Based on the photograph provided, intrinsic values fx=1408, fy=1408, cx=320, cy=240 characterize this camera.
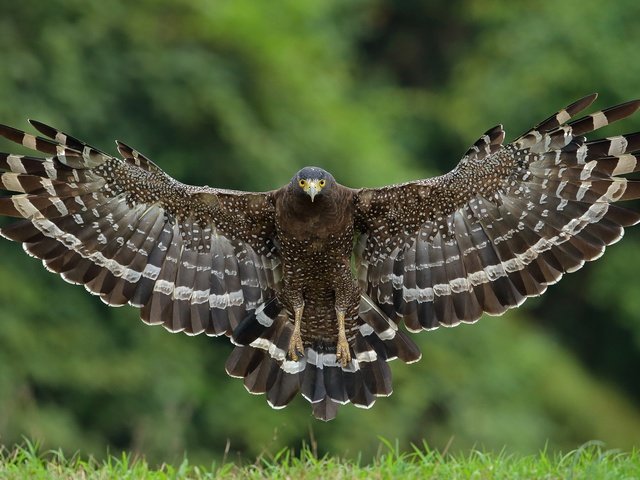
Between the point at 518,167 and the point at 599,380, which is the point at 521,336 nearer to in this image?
the point at 599,380

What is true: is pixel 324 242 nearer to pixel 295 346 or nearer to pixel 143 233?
pixel 295 346

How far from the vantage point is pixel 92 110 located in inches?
765

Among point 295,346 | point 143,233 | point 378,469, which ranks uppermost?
point 143,233

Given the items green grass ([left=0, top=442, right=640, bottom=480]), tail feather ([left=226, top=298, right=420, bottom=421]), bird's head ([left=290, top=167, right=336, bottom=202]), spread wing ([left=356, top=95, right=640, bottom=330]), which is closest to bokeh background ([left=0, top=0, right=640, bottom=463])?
tail feather ([left=226, top=298, right=420, bottom=421])

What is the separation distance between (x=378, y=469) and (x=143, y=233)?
2298 millimetres

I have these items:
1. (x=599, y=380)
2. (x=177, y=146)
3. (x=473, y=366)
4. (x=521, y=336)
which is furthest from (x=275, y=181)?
(x=599, y=380)

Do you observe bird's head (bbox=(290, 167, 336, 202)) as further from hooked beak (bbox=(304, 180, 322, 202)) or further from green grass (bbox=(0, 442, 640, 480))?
green grass (bbox=(0, 442, 640, 480))

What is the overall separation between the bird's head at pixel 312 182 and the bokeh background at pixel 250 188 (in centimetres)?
710

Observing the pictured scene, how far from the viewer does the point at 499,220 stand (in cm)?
885

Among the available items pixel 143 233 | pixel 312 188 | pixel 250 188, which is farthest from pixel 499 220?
pixel 250 188

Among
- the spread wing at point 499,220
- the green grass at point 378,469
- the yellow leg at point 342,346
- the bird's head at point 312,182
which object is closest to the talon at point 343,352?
the yellow leg at point 342,346

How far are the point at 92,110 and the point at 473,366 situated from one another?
7105 millimetres

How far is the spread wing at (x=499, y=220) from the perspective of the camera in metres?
8.56

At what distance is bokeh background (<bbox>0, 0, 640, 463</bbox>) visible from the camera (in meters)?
18.7
